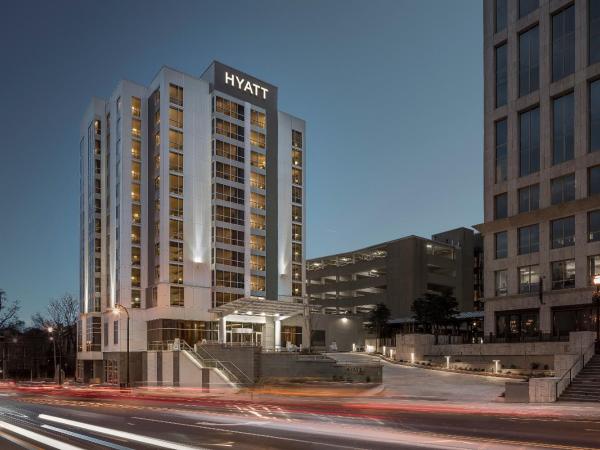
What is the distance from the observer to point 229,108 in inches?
3127

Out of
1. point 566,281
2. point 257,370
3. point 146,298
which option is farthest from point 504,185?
point 146,298

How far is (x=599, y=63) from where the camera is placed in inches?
2066

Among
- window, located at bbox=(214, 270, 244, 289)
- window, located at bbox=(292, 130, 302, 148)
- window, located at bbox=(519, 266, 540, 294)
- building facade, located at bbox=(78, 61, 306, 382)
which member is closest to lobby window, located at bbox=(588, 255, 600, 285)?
window, located at bbox=(519, 266, 540, 294)

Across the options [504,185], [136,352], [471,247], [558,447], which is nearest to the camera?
[558,447]

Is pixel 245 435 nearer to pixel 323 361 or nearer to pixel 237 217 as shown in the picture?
pixel 323 361

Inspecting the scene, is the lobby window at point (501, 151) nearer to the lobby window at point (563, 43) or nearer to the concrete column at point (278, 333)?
the lobby window at point (563, 43)

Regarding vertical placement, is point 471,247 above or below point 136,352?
Result: above

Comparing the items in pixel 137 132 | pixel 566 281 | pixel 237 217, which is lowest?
pixel 566 281

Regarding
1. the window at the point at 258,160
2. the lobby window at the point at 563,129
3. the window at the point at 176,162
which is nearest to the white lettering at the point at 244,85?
the window at the point at 258,160

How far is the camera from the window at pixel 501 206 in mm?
60844

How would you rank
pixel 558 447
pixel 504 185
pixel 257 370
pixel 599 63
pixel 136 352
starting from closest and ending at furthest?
pixel 558 447 < pixel 599 63 < pixel 257 370 < pixel 504 185 < pixel 136 352

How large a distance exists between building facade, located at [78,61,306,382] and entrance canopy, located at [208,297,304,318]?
2742 mm

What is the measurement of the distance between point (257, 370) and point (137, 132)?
36.5 meters

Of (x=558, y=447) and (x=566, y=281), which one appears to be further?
(x=566, y=281)
